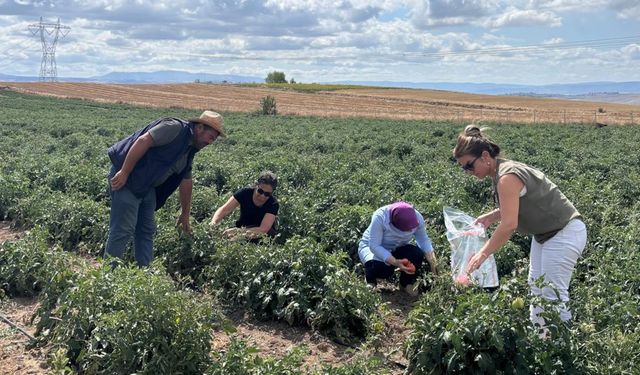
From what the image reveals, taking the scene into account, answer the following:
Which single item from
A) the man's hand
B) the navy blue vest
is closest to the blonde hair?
the navy blue vest

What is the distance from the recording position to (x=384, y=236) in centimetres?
616

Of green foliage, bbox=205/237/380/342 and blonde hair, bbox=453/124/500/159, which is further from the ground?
blonde hair, bbox=453/124/500/159

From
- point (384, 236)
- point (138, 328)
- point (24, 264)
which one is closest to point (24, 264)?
point (24, 264)

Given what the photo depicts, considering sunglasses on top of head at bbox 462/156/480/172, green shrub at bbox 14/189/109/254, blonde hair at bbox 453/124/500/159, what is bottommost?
green shrub at bbox 14/189/109/254

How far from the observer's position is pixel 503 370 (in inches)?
147

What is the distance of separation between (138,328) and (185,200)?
2424 millimetres

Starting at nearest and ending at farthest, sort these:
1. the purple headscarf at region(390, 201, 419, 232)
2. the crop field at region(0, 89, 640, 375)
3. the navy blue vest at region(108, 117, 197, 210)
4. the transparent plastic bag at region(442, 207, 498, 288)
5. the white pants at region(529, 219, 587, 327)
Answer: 1. the crop field at region(0, 89, 640, 375)
2. the white pants at region(529, 219, 587, 327)
3. the transparent plastic bag at region(442, 207, 498, 288)
4. the navy blue vest at region(108, 117, 197, 210)
5. the purple headscarf at region(390, 201, 419, 232)

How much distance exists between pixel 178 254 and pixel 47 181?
495 cm

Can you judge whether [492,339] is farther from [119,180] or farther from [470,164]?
[119,180]

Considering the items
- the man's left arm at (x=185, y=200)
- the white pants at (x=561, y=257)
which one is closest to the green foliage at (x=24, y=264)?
the man's left arm at (x=185, y=200)

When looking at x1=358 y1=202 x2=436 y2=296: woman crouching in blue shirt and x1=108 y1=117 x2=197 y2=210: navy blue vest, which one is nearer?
x1=108 y1=117 x2=197 y2=210: navy blue vest

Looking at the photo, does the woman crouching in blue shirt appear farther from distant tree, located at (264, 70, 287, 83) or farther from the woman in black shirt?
distant tree, located at (264, 70, 287, 83)

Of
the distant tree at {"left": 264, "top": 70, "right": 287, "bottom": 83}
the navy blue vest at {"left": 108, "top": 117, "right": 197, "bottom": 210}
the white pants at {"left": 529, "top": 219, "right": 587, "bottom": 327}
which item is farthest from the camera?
the distant tree at {"left": 264, "top": 70, "right": 287, "bottom": 83}

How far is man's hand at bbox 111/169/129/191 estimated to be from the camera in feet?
17.2
